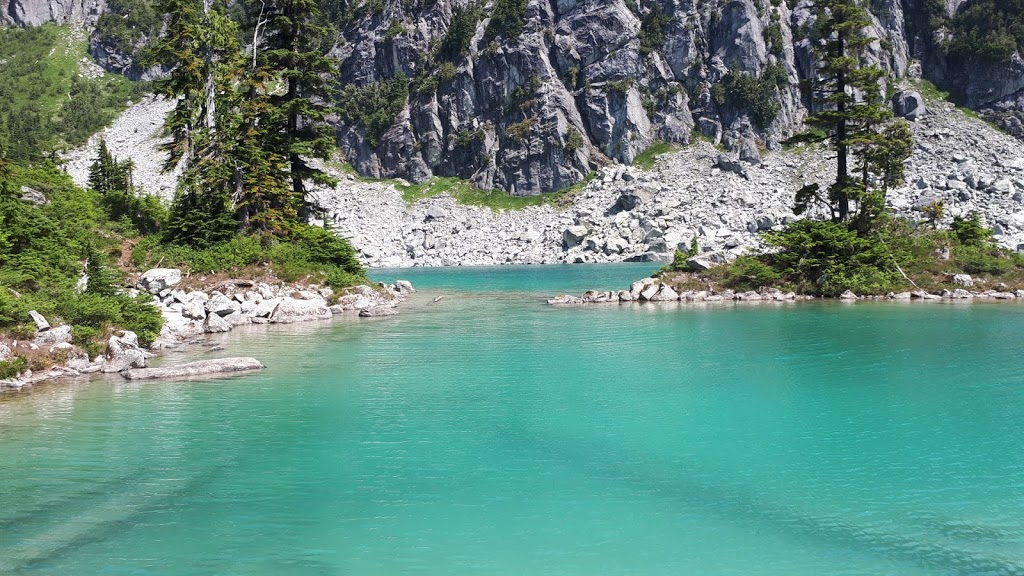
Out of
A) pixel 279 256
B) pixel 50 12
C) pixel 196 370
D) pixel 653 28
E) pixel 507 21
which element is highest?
pixel 50 12

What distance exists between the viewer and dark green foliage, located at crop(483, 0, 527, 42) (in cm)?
14138

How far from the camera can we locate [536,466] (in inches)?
487

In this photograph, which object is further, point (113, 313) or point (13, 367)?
point (113, 313)

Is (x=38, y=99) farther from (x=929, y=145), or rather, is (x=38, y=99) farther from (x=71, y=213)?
(x=929, y=145)

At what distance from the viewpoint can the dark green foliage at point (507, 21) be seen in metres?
141

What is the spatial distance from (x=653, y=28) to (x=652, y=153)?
28.7 meters

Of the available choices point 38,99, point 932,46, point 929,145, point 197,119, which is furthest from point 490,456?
point 38,99

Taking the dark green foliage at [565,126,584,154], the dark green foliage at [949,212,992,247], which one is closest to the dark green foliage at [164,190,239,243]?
the dark green foliage at [949,212,992,247]

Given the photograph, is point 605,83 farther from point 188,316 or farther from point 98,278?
point 98,278

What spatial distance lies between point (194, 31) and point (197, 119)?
17.2ft

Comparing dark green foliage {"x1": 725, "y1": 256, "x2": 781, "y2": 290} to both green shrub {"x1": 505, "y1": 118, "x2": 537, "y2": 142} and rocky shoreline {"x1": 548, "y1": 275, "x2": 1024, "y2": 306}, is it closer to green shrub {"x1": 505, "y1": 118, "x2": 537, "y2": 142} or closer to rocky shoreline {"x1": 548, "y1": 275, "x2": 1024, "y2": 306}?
A: rocky shoreline {"x1": 548, "y1": 275, "x2": 1024, "y2": 306}

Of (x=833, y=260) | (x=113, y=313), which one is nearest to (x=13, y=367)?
(x=113, y=313)

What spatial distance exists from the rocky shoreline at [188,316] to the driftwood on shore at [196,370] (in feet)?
0.10

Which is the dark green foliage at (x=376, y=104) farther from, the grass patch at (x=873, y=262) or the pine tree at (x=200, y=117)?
the grass patch at (x=873, y=262)
